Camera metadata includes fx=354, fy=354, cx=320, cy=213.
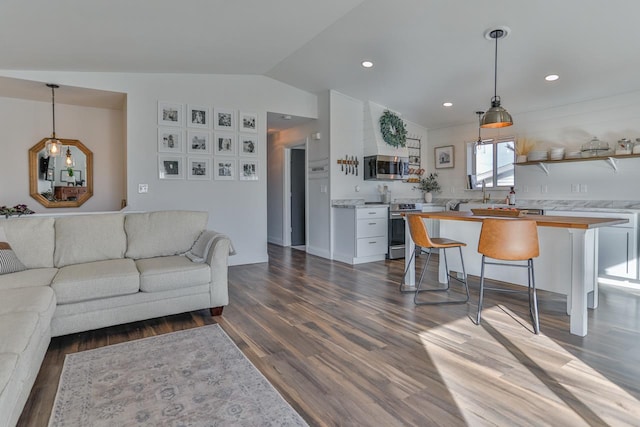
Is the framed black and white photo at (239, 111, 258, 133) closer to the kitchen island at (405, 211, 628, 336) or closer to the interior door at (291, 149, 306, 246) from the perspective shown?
the interior door at (291, 149, 306, 246)

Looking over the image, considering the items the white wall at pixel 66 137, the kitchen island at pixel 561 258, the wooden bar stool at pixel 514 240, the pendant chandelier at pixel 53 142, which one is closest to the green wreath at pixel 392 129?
the kitchen island at pixel 561 258

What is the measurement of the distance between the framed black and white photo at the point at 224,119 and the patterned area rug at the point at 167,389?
334 cm

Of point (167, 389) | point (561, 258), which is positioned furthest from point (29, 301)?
point (561, 258)

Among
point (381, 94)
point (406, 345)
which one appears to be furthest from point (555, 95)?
point (406, 345)

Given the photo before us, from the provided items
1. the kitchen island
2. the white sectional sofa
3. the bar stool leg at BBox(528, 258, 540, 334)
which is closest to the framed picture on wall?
the kitchen island

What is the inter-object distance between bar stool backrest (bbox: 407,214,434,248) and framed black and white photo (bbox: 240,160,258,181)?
267 centimetres

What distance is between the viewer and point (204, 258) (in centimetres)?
320

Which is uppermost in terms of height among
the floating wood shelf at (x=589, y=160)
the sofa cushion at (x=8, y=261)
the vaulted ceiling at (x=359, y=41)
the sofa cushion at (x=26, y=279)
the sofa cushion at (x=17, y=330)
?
the vaulted ceiling at (x=359, y=41)

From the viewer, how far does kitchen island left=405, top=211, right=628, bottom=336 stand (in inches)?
102

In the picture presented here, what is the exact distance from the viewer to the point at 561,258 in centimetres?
305

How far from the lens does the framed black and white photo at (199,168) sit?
491 centimetres

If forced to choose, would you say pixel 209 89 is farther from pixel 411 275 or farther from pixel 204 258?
pixel 411 275

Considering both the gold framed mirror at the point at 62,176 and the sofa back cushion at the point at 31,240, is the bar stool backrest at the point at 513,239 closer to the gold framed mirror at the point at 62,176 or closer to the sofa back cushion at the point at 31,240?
the sofa back cushion at the point at 31,240

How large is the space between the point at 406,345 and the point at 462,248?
5.83 feet
